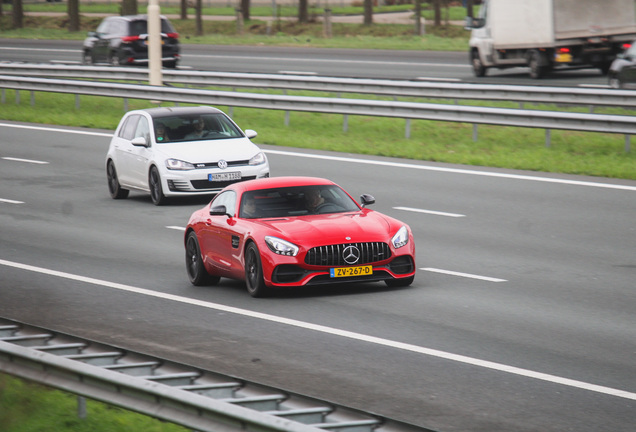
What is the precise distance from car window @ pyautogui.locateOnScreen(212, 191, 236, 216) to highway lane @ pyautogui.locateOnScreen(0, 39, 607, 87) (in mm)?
Answer: 17934

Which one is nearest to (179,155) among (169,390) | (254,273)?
(254,273)

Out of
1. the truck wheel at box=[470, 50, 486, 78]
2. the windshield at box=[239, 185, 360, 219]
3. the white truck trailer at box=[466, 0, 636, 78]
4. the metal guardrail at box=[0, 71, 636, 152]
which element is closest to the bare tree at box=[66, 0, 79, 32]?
the metal guardrail at box=[0, 71, 636, 152]

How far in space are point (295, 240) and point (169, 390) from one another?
5.77 meters

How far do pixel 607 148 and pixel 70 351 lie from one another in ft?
53.1

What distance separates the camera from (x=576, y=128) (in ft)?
67.8

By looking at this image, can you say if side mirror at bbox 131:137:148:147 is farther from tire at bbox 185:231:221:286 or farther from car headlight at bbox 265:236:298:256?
car headlight at bbox 265:236:298:256

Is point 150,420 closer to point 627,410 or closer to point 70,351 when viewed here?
point 70,351

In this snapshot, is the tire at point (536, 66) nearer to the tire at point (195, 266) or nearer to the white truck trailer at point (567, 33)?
the white truck trailer at point (567, 33)

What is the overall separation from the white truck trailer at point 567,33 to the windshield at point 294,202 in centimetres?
2071

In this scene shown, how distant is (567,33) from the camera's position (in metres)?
31.7

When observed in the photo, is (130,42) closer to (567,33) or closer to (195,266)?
(567,33)

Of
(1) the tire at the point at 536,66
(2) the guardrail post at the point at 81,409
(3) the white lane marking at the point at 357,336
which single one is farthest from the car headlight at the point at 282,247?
(1) the tire at the point at 536,66

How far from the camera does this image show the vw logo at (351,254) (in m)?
11.4

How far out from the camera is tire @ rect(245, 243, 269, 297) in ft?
37.9
